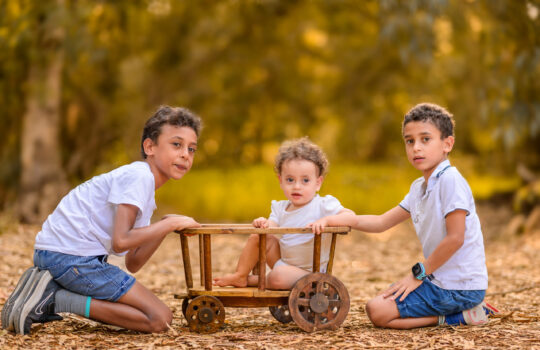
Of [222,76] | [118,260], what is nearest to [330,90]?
[222,76]

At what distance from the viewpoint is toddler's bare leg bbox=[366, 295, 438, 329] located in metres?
3.32

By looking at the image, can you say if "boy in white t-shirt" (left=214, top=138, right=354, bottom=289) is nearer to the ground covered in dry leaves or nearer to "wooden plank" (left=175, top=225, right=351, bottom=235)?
"wooden plank" (left=175, top=225, right=351, bottom=235)

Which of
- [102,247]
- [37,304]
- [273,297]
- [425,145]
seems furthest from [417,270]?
[37,304]

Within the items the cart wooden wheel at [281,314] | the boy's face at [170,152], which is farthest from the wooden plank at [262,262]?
the boy's face at [170,152]

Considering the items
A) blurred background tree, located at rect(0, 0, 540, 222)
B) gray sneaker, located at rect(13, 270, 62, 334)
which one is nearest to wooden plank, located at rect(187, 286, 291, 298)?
gray sneaker, located at rect(13, 270, 62, 334)

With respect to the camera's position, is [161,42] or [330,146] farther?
[330,146]

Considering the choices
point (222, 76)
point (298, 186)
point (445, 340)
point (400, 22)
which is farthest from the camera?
point (222, 76)

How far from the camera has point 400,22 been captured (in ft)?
23.0

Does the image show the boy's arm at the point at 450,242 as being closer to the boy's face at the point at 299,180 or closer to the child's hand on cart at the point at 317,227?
the child's hand on cart at the point at 317,227

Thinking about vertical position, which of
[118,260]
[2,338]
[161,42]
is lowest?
[2,338]

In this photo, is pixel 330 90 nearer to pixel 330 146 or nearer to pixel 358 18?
pixel 358 18

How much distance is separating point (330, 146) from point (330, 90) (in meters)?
7.30

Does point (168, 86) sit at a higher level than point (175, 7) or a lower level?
lower

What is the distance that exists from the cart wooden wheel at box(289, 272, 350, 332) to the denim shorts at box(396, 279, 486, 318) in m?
0.35
